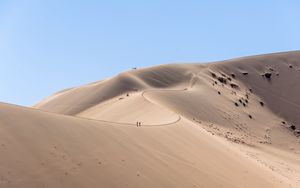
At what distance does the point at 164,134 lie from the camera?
65.5ft

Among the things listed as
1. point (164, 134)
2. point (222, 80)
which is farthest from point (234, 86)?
point (164, 134)

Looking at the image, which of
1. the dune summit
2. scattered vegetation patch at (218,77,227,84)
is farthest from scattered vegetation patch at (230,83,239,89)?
scattered vegetation patch at (218,77,227,84)

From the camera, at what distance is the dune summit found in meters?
12.7

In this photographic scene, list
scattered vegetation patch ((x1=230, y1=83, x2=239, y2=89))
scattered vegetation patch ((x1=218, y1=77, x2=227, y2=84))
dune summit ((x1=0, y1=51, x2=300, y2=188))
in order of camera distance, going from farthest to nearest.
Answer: scattered vegetation patch ((x1=218, y1=77, x2=227, y2=84)) < scattered vegetation patch ((x1=230, y1=83, x2=239, y2=89)) < dune summit ((x1=0, y1=51, x2=300, y2=188))

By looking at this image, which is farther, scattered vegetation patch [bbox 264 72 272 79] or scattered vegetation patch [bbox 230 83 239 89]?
scattered vegetation patch [bbox 264 72 272 79]

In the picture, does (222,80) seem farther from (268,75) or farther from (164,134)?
(164,134)

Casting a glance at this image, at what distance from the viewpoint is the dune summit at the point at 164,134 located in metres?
12.7

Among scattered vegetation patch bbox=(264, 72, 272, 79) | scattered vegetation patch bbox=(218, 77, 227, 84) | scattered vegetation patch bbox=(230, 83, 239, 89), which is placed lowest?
scattered vegetation patch bbox=(264, 72, 272, 79)

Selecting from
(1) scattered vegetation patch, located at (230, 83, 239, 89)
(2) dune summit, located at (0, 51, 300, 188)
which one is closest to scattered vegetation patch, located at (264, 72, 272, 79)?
(2) dune summit, located at (0, 51, 300, 188)

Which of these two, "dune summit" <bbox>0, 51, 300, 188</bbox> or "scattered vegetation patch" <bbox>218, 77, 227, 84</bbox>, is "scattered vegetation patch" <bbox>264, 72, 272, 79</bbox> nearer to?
"dune summit" <bbox>0, 51, 300, 188</bbox>

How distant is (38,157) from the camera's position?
12383 mm

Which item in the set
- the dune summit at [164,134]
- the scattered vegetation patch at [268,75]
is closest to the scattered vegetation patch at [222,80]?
the dune summit at [164,134]

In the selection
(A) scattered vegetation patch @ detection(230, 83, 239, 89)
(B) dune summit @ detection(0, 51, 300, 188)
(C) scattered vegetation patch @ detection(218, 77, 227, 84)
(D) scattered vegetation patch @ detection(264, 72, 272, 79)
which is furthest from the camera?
(D) scattered vegetation patch @ detection(264, 72, 272, 79)

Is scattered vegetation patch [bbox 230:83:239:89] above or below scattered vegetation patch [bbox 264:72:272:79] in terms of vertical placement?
above
